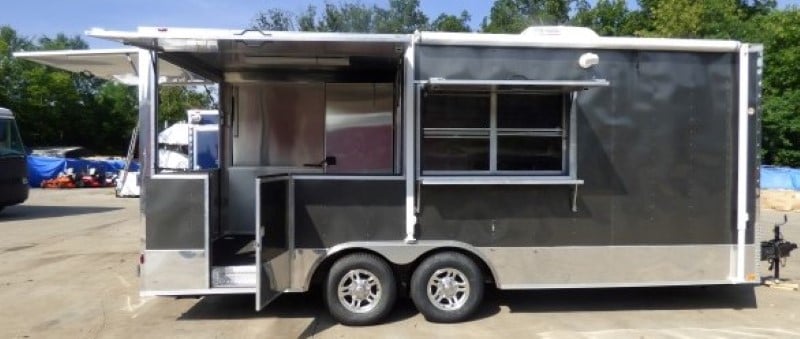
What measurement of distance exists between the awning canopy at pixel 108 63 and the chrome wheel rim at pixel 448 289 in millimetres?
3484

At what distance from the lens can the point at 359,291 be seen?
6.50 metres

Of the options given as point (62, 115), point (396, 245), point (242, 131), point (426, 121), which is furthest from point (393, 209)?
point (62, 115)

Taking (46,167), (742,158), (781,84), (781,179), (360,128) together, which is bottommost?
(781,179)

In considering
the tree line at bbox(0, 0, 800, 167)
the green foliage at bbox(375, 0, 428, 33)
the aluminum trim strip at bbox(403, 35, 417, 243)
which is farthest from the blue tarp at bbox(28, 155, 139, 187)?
the aluminum trim strip at bbox(403, 35, 417, 243)

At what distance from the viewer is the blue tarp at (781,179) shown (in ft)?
91.2

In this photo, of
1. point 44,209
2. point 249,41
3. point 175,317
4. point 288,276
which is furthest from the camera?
point 44,209

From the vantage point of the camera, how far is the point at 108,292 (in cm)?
813

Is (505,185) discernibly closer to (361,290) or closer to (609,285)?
(609,285)

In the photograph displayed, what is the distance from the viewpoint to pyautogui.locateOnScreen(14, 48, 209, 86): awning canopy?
7.00m

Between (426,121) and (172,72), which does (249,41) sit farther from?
(172,72)

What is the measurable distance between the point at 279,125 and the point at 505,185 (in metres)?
3.53

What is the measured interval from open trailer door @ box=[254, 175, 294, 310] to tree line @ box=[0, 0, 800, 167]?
611 inches

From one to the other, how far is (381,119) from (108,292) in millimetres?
3841

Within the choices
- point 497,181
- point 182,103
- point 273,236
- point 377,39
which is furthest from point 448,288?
point 182,103
